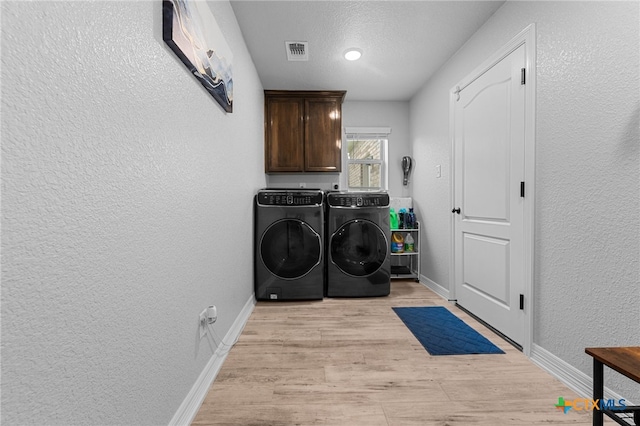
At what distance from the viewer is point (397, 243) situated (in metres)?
3.56

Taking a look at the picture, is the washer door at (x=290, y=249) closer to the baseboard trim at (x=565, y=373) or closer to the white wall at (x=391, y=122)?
the white wall at (x=391, y=122)

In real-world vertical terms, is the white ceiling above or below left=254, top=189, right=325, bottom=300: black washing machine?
above

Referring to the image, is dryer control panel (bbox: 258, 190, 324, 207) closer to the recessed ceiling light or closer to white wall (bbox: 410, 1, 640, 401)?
the recessed ceiling light

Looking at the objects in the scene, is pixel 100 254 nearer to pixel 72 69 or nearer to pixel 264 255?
pixel 72 69

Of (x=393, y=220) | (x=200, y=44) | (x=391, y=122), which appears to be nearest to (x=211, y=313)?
(x=200, y=44)

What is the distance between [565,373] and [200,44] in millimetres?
2450

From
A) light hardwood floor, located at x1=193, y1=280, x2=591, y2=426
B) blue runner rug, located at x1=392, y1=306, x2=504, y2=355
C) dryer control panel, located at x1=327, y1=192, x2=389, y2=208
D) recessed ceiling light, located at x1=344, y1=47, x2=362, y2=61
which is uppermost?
recessed ceiling light, located at x1=344, y1=47, x2=362, y2=61

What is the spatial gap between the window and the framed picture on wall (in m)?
2.40

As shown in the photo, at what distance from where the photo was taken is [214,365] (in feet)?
5.12

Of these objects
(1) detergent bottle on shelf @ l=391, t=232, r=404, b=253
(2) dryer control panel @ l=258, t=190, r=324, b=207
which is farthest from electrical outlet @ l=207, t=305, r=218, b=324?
(1) detergent bottle on shelf @ l=391, t=232, r=404, b=253

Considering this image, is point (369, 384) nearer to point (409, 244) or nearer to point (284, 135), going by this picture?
point (409, 244)

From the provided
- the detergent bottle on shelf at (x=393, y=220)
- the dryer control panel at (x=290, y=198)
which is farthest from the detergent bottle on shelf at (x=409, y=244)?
the dryer control panel at (x=290, y=198)

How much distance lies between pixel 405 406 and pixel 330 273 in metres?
1.66

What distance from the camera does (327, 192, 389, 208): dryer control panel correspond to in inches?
116
